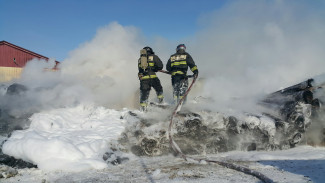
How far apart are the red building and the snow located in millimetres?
10130

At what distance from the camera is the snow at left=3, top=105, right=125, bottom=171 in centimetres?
306

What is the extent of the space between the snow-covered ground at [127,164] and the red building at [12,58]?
11256mm

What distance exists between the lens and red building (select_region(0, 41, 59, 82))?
43.5 ft

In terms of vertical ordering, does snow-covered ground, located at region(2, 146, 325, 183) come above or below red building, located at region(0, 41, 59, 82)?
below

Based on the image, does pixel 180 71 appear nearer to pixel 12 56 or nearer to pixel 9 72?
pixel 9 72

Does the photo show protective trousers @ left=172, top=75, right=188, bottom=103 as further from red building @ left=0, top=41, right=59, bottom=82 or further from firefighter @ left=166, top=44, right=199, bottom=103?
red building @ left=0, top=41, right=59, bottom=82

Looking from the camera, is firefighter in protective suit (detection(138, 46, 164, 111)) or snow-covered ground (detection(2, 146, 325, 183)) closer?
snow-covered ground (detection(2, 146, 325, 183))

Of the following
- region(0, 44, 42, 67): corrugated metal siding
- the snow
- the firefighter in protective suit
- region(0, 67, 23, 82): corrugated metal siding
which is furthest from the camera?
region(0, 44, 42, 67): corrugated metal siding

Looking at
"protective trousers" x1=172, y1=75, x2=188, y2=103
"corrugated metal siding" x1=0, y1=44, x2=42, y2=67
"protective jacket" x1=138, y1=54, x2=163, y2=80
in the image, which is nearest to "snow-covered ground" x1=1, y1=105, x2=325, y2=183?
"protective jacket" x1=138, y1=54, x2=163, y2=80

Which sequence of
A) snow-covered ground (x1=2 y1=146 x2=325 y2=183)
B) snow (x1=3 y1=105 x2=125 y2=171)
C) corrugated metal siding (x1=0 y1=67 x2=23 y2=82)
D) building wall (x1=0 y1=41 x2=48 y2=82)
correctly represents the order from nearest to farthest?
snow-covered ground (x1=2 y1=146 x2=325 y2=183) < snow (x1=3 y1=105 x2=125 y2=171) < corrugated metal siding (x1=0 y1=67 x2=23 y2=82) < building wall (x1=0 y1=41 x2=48 y2=82)

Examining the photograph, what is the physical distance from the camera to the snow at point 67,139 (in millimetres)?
3062

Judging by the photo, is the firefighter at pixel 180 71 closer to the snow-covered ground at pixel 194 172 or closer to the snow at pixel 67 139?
the snow at pixel 67 139

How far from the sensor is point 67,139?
3760 mm

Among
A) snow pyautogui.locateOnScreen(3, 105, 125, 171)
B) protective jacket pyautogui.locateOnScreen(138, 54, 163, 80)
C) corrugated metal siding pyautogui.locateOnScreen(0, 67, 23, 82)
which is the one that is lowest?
snow pyautogui.locateOnScreen(3, 105, 125, 171)
